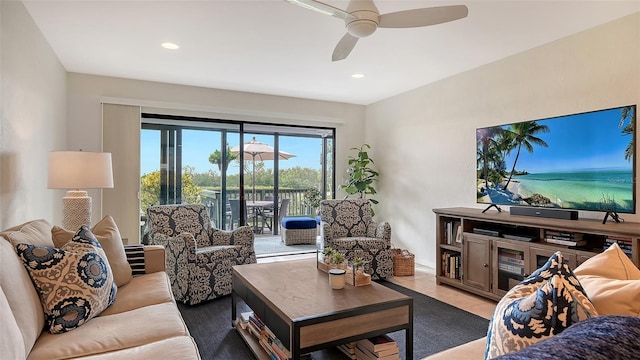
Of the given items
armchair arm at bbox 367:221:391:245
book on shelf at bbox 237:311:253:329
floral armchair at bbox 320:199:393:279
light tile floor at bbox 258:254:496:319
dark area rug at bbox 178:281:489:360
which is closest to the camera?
dark area rug at bbox 178:281:489:360

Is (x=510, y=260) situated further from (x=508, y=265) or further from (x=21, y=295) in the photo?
(x=21, y=295)

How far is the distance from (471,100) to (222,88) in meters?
3.22

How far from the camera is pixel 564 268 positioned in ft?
3.23

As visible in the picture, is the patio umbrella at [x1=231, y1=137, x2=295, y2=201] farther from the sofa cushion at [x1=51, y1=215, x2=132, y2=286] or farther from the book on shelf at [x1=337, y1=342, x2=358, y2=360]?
the book on shelf at [x1=337, y1=342, x2=358, y2=360]

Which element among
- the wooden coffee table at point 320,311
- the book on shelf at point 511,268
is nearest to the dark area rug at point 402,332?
Answer: the wooden coffee table at point 320,311

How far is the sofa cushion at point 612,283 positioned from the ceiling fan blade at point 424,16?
1.46 meters

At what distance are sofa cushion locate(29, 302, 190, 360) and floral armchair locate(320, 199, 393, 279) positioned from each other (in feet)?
7.55

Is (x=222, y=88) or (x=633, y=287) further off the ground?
(x=222, y=88)

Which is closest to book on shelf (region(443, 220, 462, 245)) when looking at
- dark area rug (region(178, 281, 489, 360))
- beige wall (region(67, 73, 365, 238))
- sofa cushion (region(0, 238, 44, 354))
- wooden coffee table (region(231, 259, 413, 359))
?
dark area rug (region(178, 281, 489, 360))

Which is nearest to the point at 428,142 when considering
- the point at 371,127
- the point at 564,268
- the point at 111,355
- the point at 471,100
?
the point at 471,100

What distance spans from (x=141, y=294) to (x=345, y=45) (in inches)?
83.0

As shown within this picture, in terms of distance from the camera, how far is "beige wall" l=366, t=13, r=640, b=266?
2846 millimetres

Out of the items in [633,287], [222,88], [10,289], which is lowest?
[10,289]

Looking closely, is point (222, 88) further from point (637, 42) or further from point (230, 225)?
point (637, 42)
